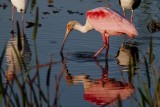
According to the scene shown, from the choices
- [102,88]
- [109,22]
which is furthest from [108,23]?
[102,88]

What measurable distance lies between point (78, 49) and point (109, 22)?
0.94m

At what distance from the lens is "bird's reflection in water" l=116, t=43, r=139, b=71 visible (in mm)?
9552

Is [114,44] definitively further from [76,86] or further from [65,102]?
[65,102]

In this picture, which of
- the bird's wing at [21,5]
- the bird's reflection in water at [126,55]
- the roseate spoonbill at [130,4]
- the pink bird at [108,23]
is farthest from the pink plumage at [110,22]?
the roseate spoonbill at [130,4]

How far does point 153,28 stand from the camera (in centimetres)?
1254

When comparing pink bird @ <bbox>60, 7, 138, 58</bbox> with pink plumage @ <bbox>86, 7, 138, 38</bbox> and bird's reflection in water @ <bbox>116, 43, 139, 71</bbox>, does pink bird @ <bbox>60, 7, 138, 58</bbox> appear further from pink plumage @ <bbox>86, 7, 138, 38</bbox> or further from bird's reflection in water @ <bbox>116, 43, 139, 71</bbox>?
bird's reflection in water @ <bbox>116, 43, 139, 71</bbox>

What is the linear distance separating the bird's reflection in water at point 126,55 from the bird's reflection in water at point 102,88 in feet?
1.58

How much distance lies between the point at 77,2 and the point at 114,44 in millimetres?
4462

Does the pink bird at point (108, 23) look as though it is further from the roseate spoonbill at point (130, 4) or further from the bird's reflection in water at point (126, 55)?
the roseate spoonbill at point (130, 4)

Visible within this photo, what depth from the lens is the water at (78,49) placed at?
314 inches

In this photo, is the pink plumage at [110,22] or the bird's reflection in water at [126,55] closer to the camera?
the bird's reflection in water at [126,55]

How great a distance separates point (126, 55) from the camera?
1043 cm

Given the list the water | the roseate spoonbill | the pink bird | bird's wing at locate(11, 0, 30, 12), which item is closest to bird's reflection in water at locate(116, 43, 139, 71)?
the water

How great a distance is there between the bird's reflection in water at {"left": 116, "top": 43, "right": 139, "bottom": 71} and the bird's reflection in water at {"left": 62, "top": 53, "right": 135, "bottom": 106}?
48 cm
